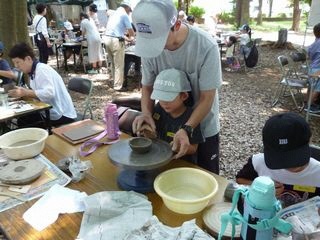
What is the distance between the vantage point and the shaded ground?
369 cm

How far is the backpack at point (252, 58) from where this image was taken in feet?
24.6

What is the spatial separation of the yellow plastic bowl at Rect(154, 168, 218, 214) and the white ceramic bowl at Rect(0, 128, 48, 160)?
76cm

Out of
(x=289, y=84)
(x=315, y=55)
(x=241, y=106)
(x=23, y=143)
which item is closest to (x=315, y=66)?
(x=315, y=55)

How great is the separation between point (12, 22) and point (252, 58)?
544 centimetres

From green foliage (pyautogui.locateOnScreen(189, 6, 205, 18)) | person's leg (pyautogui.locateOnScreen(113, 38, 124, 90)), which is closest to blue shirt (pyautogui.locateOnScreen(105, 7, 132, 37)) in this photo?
person's leg (pyautogui.locateOnScreen(113, 38, 124, 90))

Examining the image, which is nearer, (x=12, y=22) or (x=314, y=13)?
(x=12, y=22)

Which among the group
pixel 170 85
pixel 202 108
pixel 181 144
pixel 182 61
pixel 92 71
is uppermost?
pixel 182 61

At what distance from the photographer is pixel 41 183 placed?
146cm

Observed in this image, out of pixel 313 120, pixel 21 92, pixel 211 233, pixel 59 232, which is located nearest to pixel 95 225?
A: pixel 59 232

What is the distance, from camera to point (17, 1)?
4.75 meters

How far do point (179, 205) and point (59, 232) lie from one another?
470mm

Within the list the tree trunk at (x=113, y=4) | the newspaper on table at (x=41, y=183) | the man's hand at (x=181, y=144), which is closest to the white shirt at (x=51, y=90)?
the newspaper on table at (x=41, y=183)

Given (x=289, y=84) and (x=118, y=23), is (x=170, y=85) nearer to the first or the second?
(x=289, y=84)

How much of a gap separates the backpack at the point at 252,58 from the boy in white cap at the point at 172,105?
6.29 meters
